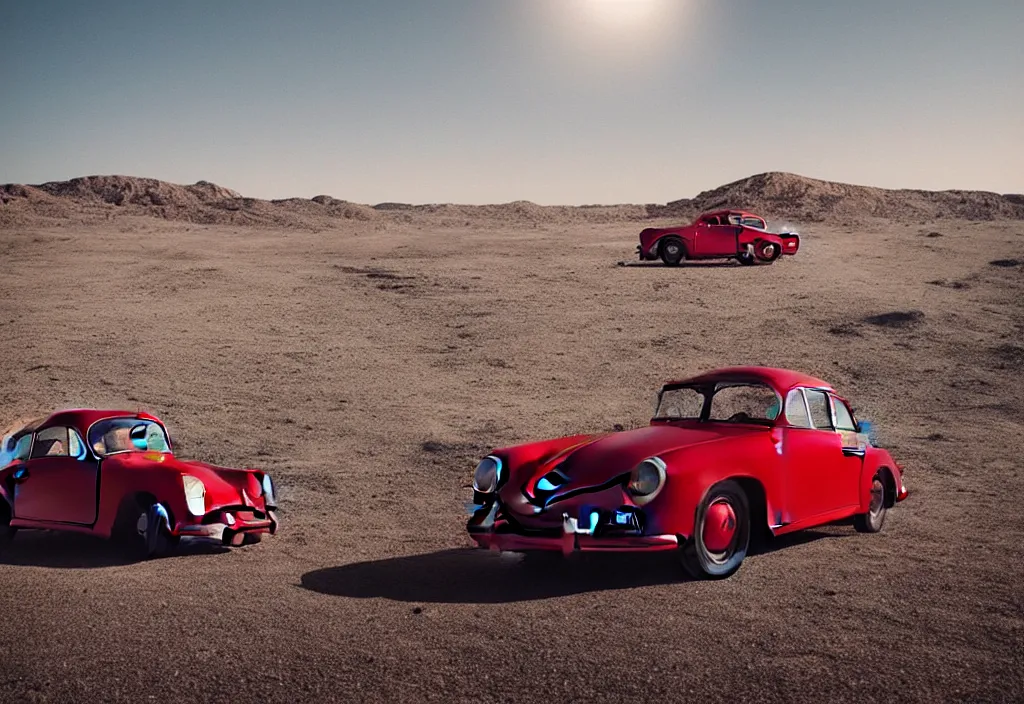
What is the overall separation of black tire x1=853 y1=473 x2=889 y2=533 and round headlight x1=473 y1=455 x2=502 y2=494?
3560mm

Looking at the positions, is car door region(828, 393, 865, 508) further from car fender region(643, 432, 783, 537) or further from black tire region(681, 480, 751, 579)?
black tire region(681, 480, 751, 579)

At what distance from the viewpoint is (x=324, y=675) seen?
5.45m

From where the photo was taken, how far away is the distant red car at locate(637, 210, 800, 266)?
28906mm

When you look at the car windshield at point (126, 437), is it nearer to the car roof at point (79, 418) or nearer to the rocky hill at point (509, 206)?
the car roof at point (79, 418)

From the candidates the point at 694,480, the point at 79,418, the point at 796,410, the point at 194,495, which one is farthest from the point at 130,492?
the point at 796,410

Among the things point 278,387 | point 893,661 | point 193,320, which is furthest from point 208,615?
point 193,320

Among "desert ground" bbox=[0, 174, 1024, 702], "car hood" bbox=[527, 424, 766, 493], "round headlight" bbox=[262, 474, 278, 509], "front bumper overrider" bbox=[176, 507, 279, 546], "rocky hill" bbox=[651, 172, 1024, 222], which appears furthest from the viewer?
"rocky hill" bbox=[651, 172, 1024, 222]

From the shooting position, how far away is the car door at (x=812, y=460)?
320 inches

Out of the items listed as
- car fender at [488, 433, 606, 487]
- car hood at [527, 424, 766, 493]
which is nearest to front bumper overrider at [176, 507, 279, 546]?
car fender at [488, 433, 606, 487]

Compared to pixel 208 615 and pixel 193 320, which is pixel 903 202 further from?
pixel 208 615

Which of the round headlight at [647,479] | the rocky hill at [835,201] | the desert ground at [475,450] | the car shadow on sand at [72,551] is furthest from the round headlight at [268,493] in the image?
the rocky hill at [835,201]

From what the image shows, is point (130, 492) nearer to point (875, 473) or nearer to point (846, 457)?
point (846, 457)

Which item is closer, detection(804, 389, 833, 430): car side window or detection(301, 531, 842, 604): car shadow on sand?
detection(301, 531, 842, 604): car shadow on sand

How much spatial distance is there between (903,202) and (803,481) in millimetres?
63103
